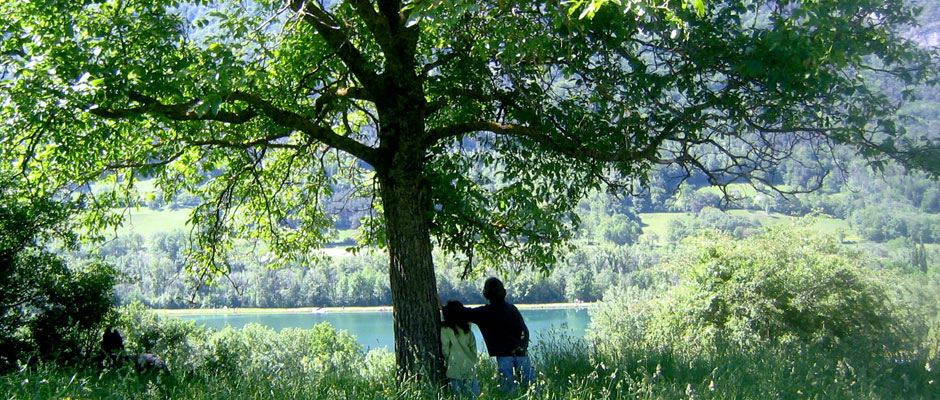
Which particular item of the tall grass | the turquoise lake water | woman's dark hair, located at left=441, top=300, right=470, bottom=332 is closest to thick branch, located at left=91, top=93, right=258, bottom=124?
the tall grass

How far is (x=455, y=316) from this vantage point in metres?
6.91

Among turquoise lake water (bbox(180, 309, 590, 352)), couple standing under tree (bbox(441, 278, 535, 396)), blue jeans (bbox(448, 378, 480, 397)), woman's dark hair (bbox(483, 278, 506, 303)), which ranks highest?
woman's dark hair (bbox(483, 278, 506, 303))

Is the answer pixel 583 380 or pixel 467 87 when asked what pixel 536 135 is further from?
pixel 583 380

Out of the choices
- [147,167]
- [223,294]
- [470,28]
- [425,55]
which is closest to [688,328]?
[425,55]

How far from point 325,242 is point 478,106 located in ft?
14.6

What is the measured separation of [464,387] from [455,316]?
2.30ft

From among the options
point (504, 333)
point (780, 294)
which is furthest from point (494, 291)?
point (780, 294)

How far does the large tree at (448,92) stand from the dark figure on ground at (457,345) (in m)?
0.14

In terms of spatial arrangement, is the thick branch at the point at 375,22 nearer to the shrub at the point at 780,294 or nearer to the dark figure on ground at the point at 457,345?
the dark figure on ground at the point at 457,345

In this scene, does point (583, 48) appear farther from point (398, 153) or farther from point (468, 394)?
point (468, 394)

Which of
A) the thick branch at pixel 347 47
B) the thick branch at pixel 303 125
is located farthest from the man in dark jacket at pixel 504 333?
the thick branch at pixel 347 47

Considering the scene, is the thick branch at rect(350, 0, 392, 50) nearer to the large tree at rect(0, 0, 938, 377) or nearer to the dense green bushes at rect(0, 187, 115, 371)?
the large tree at rect(0, 0, 938, 377)

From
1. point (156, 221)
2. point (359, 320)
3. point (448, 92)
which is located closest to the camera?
point (448, 92)

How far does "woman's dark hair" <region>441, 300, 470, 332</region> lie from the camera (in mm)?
6891
